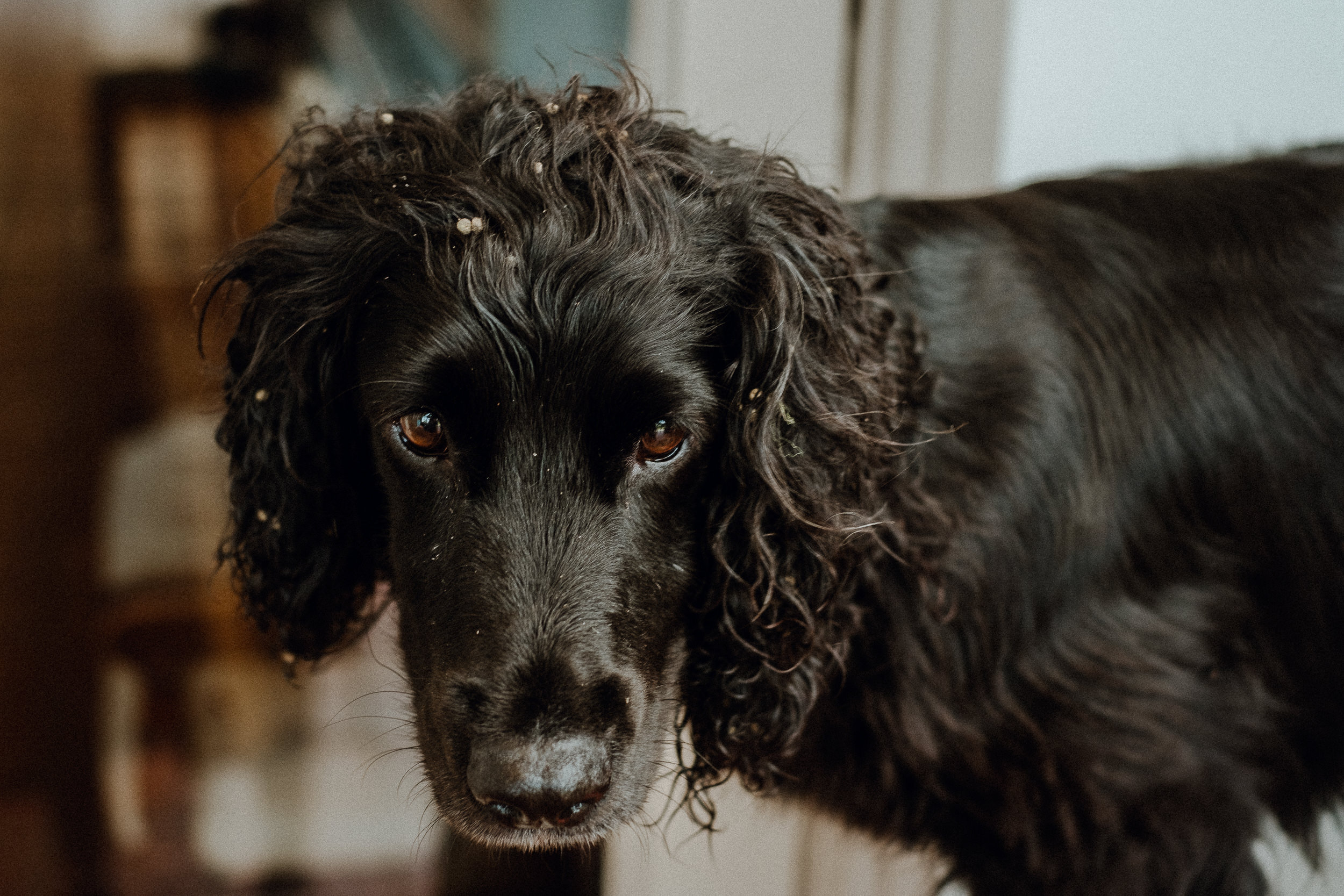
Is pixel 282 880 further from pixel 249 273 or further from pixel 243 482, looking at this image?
pixel 249 273

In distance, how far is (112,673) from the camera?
7.77 feet

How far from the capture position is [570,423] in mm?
1019

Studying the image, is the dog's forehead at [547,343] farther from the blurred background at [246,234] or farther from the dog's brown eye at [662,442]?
the blurred background at [246,234]

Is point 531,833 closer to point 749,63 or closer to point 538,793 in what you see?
point 538,793

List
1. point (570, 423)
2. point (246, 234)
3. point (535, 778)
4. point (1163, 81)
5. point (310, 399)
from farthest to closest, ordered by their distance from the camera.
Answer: point (246, 234), point (1163, 81), point (310, 399), point (570, 423), point (535, 778)

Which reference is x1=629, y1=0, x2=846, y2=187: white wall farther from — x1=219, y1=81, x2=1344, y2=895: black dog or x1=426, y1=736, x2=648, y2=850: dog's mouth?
x1=426, y1=736, x2=648, y2=850: dog's mouth

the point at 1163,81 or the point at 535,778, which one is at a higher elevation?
the point at 1163,81

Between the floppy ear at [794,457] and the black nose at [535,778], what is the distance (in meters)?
0.28

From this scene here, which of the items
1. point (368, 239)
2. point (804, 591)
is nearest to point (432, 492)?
point (368, 239)

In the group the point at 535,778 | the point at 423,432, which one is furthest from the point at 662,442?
the point at 535,778

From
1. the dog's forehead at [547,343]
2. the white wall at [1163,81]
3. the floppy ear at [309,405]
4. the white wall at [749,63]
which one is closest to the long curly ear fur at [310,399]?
the floppy ear at [309,405]

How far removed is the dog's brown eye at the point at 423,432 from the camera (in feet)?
3.48

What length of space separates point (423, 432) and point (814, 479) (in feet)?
1.41

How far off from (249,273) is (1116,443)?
109 centimetres
